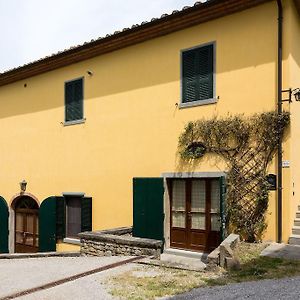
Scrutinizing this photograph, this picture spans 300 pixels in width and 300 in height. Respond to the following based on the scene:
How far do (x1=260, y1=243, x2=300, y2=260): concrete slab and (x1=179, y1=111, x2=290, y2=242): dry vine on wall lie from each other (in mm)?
651

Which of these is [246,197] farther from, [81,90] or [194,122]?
[81,90]

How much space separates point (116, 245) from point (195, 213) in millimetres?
2294

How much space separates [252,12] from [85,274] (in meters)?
7.39

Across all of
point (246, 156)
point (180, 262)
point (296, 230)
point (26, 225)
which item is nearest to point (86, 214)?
point (26, 225)

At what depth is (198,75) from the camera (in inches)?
415

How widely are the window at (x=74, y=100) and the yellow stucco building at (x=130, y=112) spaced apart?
0.04 m

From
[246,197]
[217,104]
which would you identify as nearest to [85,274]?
[246,197]

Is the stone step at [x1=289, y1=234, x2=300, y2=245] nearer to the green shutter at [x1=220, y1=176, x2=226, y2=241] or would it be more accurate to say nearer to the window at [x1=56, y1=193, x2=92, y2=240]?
the green shutter at [x1=220, y1=176, x2=226, y2=241]

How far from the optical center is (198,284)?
6820 millimetres

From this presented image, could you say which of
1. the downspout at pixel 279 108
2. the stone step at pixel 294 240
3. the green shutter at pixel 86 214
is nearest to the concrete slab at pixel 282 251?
the stone step at pixel 294 240

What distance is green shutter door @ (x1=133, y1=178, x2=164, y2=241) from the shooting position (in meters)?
10.8

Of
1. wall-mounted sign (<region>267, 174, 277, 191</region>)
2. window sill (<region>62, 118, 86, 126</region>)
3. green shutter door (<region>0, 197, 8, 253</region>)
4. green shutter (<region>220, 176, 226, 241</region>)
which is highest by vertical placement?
window sill (<region>62, 118, 86, 126</region>)

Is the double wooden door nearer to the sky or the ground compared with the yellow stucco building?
nearer to the ground

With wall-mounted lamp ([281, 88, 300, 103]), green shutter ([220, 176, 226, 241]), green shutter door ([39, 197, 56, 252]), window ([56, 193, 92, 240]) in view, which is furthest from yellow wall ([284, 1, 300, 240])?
green shutter door ([39, 197, 56, 252])
